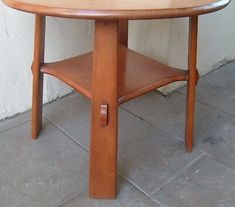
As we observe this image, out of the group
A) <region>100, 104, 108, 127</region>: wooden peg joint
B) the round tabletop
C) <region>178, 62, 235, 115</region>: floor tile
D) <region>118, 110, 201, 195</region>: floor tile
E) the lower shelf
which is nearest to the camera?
the round tabletop

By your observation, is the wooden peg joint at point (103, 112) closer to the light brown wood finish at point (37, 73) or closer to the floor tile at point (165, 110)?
the light brown wood finish at point (37, 73)

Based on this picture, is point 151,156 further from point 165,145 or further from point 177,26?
point 177,26

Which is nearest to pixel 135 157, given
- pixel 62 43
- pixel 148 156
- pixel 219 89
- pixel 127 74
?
pixel 148 156

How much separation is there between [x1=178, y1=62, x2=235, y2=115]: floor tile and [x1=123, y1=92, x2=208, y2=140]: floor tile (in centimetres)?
8

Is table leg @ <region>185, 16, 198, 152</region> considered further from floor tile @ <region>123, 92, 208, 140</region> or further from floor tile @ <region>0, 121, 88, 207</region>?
floor tile @ <region>0, 121, 88, 207</region>

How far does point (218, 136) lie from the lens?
1371 millimetres

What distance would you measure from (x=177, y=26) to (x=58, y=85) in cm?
57

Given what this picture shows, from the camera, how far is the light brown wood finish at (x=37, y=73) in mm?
1096

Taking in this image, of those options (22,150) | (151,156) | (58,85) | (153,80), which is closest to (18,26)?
(58,85)

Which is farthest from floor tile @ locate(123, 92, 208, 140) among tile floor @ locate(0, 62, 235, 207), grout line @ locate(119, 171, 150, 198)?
grout line @ locate(119, 171, 150, 198)

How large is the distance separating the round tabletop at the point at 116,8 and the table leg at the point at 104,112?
55mm

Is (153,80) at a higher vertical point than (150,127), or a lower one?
higher

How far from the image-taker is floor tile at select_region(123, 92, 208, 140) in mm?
1416

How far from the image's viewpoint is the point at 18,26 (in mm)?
1315
